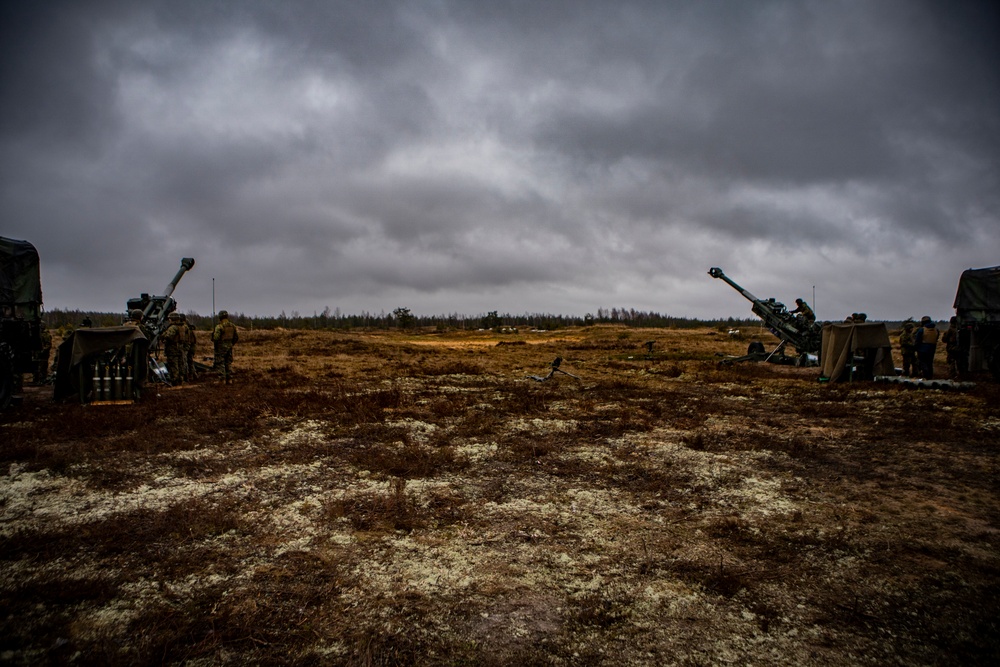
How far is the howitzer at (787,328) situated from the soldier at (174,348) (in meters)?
22.5

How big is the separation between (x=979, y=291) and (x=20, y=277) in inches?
1097

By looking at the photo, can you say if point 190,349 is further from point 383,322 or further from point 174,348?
point 383,322

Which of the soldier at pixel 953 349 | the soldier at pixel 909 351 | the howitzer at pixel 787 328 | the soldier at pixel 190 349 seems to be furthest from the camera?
the howitzer at pixel 787 328

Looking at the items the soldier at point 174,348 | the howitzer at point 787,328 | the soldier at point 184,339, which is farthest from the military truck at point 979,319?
the soldier at point 174,348

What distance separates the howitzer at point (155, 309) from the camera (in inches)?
637

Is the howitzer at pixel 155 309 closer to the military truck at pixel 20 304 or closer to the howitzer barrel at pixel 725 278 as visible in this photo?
the military truck at pixel 20 304

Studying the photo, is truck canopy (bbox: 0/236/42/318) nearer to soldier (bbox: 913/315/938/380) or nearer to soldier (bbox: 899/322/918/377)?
soldier (bbox: 913/315/938/380)

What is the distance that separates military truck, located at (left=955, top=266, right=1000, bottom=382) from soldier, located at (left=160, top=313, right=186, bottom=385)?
2538 centimetres

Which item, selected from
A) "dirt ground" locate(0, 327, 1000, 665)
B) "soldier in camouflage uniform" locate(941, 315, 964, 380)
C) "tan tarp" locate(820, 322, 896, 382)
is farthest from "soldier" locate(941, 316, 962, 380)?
"dirt ground" locate(0, 327, 1000, 665)

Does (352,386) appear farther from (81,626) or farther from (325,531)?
(81,626)

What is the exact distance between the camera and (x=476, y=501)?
5926 mm

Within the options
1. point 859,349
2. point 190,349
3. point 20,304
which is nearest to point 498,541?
point 20,304

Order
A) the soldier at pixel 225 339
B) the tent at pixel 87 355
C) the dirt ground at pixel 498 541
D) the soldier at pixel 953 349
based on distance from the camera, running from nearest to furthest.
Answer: the dirt ground at pixel 498 541 < the tent at pixel 87 355 < the soldier at pixel 225 339 < the soldier at pixel 953 349

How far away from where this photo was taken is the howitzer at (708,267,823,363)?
2116 centimetres
